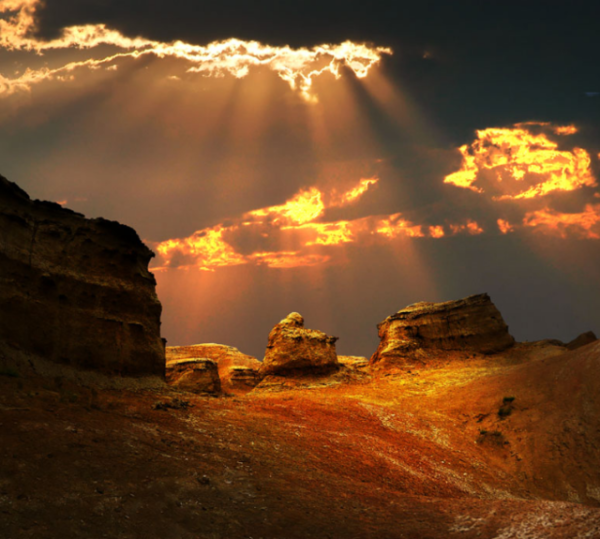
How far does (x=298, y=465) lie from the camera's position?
14508 mm

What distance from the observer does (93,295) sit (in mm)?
21797

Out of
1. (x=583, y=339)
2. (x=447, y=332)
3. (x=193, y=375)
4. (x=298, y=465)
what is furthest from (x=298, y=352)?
(x=583, y=339)

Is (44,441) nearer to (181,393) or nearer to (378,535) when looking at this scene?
(378,535)

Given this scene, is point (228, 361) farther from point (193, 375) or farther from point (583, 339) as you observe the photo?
point (583, 339)

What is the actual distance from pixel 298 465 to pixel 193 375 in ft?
83.6

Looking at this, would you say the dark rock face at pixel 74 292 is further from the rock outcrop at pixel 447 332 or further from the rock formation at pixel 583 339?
the rock formation at pixel 583 339

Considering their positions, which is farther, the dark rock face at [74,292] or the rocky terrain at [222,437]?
the dark rock face at [74,292]

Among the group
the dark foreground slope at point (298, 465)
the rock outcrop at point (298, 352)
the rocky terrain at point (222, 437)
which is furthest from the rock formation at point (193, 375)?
the dark foreground slope at point (298, 465)

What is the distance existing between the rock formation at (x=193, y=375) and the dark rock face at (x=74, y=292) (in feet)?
43.8

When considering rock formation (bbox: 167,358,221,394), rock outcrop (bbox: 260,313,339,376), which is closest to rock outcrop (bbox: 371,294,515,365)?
rock outcrop (bbox: 260,313,339,376)

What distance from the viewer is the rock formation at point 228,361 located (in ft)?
176

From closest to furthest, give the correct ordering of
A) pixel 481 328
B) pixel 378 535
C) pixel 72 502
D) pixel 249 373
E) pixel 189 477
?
pixel 72 502, pixel 378 535, pixel 189 477, pixel 481 328, pixel 249 373

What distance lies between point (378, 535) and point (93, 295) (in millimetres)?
18686

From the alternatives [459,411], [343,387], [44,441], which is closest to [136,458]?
[44,441]
